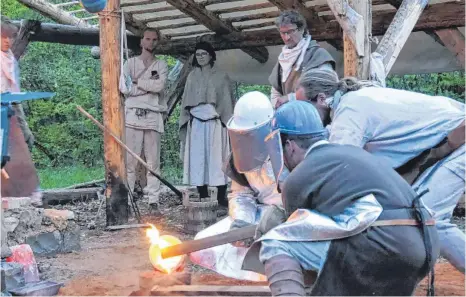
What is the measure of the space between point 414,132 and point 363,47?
1561 mm

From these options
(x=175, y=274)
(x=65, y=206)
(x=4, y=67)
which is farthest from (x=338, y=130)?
(x=65, y=206)

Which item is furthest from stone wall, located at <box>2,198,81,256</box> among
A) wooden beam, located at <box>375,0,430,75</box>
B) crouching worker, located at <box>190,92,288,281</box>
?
wooden beam, located at <box>375,0,430,75</box>

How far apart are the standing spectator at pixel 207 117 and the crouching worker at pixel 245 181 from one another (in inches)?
165

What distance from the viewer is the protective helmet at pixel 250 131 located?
3.16 metres

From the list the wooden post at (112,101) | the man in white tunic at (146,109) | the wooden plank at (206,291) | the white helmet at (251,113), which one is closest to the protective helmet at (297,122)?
the white helmet at (251,113)

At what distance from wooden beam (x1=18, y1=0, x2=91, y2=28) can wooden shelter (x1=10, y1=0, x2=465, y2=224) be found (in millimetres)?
15

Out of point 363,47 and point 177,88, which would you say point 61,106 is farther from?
point 363,47

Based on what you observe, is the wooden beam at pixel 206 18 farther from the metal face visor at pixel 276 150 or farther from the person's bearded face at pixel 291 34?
the metal face visor at pixel 276 150

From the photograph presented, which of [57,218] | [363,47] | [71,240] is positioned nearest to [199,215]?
[71,240]

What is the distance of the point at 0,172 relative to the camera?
97.0 inches

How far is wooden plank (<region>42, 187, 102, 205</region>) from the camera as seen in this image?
8906 millimetres

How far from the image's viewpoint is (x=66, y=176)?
513 inches

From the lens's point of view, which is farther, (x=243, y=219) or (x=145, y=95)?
(x=145, y=95)

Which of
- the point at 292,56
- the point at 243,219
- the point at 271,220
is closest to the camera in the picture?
the point at 271,220
